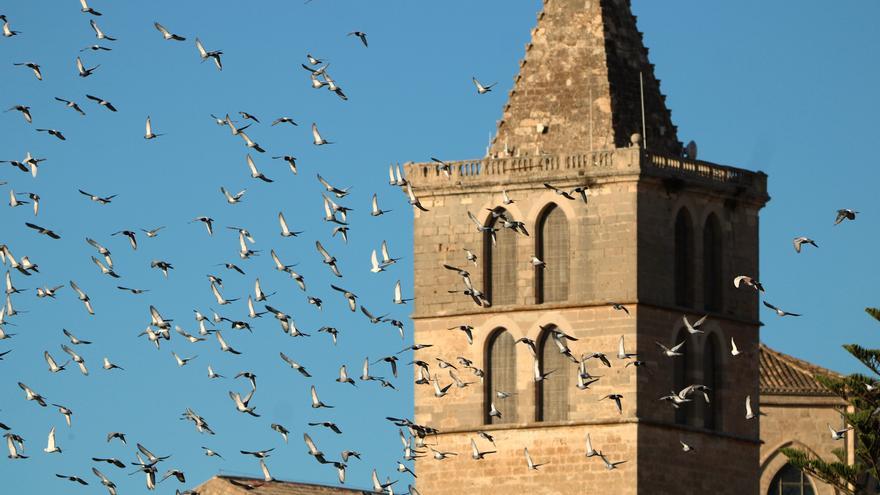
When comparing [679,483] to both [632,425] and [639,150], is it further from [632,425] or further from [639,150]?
[639,150]

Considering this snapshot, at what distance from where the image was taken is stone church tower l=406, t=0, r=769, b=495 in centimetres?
6262

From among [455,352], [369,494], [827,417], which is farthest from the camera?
[827,417]

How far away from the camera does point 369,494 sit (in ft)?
199

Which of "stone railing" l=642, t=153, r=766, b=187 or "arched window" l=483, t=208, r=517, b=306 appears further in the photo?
"arched window" l=483, t=208, r=517, b=306

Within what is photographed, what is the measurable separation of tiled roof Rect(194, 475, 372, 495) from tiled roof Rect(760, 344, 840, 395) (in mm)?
13971

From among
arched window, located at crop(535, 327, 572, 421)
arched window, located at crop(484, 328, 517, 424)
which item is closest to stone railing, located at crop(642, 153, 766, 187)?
arched window, located at crop(535, 327, 572, 421)

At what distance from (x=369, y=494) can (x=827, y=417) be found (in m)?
18.5

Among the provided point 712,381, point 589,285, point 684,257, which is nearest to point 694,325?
point 684,257

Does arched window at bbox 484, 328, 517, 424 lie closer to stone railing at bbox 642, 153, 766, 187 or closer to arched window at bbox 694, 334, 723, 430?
arched window at bbox 694, 334, 723, 430

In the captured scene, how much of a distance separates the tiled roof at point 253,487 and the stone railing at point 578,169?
6331 mm

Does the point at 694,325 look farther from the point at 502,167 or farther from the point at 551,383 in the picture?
the point at 502,167

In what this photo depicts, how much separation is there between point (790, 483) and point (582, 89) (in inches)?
621

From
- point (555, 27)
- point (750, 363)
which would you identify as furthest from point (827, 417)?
point (555, 27)

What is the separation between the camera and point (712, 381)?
64938mm
